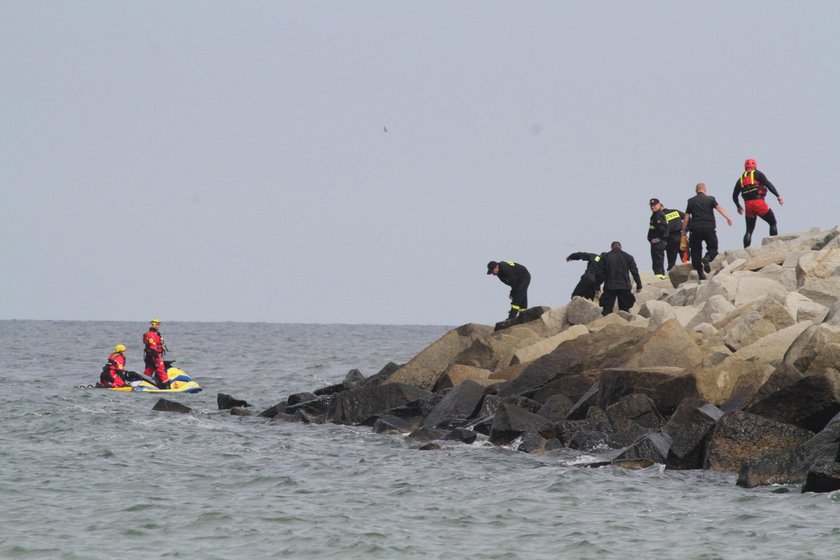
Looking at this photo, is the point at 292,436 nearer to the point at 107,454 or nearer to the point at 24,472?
the point at 107,454

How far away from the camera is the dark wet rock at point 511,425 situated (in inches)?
727

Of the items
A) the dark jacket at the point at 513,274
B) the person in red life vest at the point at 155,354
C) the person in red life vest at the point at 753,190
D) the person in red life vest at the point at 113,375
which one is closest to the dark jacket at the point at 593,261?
the dark jacket at the point at 513,274

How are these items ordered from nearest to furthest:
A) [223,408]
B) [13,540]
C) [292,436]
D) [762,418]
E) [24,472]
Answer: [13,540]
[762,418]
[24,472]
[292,436]
[223,408]

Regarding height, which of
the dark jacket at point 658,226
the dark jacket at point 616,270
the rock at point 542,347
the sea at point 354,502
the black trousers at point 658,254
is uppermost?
the dark jacket at point 658,226

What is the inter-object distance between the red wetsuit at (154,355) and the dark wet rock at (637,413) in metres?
13.1

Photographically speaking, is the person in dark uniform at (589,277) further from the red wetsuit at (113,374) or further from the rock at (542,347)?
the red wetsuit at (113,374)

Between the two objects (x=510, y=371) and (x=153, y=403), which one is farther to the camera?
(x=153, y=403)

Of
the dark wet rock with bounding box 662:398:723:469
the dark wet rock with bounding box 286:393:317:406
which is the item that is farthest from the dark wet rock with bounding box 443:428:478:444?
the dark wet rock with bounding box 286:393:317:406

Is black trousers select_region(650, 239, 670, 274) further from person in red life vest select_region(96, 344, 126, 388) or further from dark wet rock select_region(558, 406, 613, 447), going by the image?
person in red life vest select_region(96, 344, 126, 388)

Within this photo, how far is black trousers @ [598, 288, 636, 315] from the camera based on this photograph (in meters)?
25.1

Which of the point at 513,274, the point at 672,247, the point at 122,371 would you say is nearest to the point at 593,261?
the point at 513,274

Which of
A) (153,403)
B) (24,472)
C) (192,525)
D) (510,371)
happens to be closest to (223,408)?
(153,403)

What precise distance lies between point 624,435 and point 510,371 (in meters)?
4.99

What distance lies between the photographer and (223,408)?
84.5 ft
